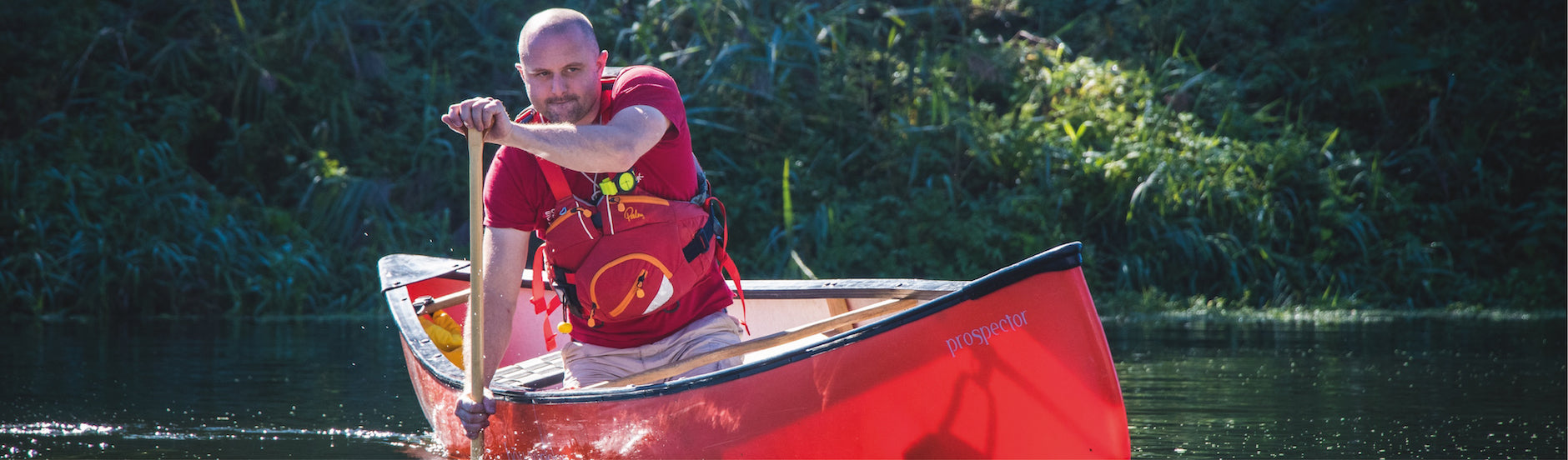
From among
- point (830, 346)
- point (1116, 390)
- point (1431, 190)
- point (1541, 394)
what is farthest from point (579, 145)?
point (1431, 190)

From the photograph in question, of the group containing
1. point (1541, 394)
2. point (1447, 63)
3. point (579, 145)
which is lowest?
point (1541, 394)

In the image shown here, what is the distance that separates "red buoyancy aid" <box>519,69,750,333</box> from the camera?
3377 mm

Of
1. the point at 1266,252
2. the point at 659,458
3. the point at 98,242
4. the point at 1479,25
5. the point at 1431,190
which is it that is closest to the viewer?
the point at 659,458

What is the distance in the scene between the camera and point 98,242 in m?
8.77

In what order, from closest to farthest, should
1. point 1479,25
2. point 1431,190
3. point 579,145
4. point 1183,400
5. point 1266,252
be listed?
point 579,145
point 1183,400
point 1266,252
point 1431,190
point 1479,25

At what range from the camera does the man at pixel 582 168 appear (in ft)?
9.61

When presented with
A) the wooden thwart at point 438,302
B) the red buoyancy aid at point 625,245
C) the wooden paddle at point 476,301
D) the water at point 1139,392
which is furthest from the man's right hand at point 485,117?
the wooden thwart at point 438,302

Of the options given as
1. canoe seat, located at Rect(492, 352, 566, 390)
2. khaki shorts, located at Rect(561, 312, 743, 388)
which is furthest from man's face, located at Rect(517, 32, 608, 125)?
canoe seat, located at Rect(492, 352, 566, 390)

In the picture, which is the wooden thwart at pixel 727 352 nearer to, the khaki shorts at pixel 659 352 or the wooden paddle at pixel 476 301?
the khaki shorts at pixel 659 352

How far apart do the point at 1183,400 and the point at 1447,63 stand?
6.96m

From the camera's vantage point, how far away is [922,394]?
3154mm

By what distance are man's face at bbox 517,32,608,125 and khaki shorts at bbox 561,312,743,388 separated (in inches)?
24.4

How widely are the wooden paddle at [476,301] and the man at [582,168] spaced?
3 cm

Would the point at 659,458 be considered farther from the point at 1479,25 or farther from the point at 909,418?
the point at 1479,25
